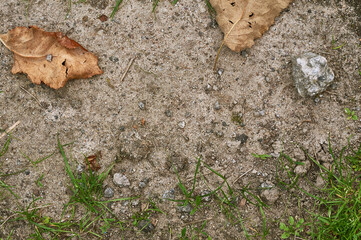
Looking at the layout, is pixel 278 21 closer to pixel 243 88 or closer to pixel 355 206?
pixel 243 88

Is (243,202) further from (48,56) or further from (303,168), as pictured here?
(48,56)

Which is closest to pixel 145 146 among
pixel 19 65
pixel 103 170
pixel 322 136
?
pixel 103 170

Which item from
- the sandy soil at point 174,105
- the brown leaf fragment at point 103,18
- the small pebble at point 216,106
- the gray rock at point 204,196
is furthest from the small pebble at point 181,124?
the brown leaf fragment at point 103,18

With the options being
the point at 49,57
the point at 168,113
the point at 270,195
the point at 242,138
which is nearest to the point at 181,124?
the point at 168,113

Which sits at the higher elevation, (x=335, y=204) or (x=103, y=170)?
(x=335, y=204)

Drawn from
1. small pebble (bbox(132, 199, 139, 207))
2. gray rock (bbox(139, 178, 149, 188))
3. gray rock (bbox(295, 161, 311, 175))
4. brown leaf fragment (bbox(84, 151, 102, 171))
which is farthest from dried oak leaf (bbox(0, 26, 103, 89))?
gray rock (bbox(295, 161, 311, 175))

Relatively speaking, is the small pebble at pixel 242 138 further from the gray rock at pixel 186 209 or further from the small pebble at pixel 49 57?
the small pebble at pixel 49 57
